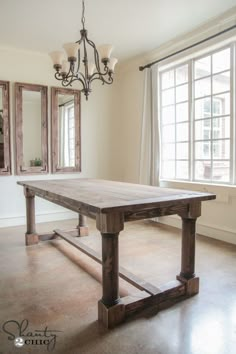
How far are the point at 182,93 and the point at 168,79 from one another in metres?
0.38

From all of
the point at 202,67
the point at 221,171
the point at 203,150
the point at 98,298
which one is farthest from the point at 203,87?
the point at 98,298

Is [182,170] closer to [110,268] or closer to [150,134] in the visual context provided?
[150,134]

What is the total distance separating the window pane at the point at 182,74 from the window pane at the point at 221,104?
2.08 ft

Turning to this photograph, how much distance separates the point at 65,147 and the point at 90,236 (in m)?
1.67

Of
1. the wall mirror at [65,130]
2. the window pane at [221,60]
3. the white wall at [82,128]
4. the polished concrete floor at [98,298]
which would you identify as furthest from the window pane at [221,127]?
the wall mirror at [65,130]

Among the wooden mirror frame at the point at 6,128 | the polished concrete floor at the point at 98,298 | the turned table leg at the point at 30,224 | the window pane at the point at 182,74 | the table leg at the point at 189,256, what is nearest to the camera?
the polished concrete floor at the point at 98,298

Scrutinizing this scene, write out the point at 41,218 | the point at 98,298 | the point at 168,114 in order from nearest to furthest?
Answer: the point at 98,298
the point at 168,114
the point at 41,218

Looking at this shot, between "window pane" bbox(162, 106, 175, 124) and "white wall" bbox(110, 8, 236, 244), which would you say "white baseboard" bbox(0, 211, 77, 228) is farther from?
"window pane" bbox(162, 106, 175, 124)

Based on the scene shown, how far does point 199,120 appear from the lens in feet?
12.2

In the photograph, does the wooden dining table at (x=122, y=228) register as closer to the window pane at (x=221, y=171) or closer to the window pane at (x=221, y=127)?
the window pane at (x=221, y=171)

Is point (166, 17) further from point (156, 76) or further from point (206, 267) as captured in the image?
point (206, 267)

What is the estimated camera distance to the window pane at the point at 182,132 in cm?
394

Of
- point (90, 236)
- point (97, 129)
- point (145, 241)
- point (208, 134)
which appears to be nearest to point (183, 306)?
point (145, 241)

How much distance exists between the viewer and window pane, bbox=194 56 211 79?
11.8ft
